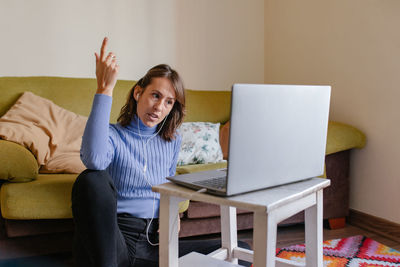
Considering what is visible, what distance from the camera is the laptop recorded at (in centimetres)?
83

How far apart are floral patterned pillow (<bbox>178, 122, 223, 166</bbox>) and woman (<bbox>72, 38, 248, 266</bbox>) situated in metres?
0.74

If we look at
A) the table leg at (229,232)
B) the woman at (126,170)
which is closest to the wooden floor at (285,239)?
the woman at (126,170)

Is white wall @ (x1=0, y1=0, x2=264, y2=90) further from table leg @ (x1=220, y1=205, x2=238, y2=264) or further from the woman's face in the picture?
table leg @ (x1=220, y1=205, x2=238, y2=264)

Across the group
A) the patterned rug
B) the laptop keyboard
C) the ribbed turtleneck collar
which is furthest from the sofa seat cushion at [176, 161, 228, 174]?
the laptop keyboard

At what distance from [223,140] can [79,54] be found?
1.05 meters

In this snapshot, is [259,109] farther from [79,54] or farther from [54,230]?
[79,54]

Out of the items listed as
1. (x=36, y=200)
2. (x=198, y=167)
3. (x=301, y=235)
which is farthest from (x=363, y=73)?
(x=36, y=200)

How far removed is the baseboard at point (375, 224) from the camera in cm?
216

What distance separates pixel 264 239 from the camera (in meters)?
0.84

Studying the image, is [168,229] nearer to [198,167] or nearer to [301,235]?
[198,167]

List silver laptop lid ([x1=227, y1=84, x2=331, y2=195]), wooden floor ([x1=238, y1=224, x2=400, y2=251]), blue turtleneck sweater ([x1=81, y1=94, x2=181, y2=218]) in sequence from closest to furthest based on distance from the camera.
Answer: silver laptop lid ([x1=227, y1=84, x2=331, y2=195]), blue turtleneck sweater ([x1=81, y1=94, x2=181, y2=218]), wooden floor ([x1=238, y1=224, x2=400, y2=251])

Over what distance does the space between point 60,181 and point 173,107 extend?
54 cm

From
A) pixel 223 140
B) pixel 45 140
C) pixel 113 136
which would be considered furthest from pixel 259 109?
pixel 223 140

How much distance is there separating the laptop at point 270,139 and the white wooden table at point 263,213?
0.02m
